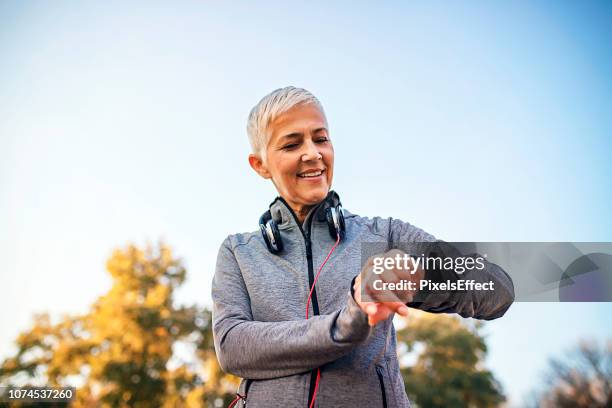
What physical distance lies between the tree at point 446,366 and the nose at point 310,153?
26.1m

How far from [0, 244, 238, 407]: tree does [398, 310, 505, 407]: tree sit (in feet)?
38.5

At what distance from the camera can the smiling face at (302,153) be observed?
6.59 feet

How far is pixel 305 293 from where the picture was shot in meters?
1.75

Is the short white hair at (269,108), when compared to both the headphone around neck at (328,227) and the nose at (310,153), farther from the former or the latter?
the headphone around neck at (328,227)

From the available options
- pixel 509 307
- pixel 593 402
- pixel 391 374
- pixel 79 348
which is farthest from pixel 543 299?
pixel 593 402

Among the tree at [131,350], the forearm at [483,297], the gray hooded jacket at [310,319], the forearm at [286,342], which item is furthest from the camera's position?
the tree at [131,350]

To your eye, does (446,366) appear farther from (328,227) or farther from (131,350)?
(328,227)

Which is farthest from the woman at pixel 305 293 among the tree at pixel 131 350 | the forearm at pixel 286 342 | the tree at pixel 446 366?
the tree at pixel 446 366

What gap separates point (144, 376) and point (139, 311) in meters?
2.55

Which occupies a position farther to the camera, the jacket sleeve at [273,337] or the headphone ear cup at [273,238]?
the headphone ear cup at [273,238]

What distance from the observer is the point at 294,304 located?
1727 mm

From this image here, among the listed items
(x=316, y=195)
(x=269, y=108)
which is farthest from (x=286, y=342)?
(x=269, y=108)

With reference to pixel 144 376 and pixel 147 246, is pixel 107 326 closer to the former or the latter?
pixel 144 376

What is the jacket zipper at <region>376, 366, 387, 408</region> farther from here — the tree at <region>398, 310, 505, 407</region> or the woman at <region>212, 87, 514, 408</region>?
the tree at <region>398, 310, 505, 407</region>
